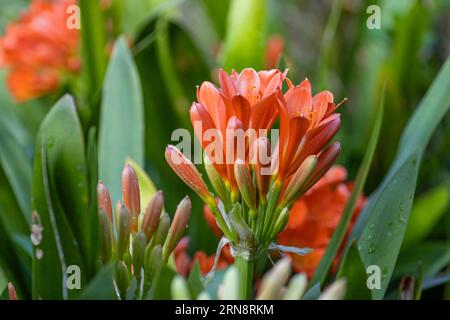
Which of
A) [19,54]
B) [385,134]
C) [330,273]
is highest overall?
[19,54]

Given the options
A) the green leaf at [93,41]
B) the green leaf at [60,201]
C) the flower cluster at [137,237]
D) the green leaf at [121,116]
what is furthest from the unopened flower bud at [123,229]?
the green leaf at [93,41]

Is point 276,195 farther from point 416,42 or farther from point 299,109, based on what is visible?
point 416,42

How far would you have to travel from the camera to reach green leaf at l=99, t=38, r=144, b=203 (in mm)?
754

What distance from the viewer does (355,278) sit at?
1.74 feet

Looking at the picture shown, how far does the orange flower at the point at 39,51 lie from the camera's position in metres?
0.95

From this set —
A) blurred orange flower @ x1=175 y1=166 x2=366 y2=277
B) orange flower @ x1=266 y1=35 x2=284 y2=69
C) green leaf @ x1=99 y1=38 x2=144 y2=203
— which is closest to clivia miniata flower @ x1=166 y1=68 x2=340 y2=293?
blurred orange flower @ x1=175 y1=166 x2=366 y2=277

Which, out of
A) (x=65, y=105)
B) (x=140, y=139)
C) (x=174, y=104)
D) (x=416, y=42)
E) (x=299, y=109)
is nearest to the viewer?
(x=299, y=109)

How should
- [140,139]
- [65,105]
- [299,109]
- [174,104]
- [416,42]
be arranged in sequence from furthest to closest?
[416,42]
[174,104]
[140,139]
[65,105]
[299,109]

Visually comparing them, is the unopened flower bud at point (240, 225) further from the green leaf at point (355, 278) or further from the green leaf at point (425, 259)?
the green leaf at point (425, 259)

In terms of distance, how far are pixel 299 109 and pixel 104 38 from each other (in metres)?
0.51

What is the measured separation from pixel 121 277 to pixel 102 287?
0.05 m

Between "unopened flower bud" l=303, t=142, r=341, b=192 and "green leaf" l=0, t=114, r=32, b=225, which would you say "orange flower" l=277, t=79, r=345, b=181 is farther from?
"green leaf" l=0, t=114, r=32, b=225

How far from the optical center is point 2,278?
56 cm

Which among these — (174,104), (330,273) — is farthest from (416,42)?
(330,273)
